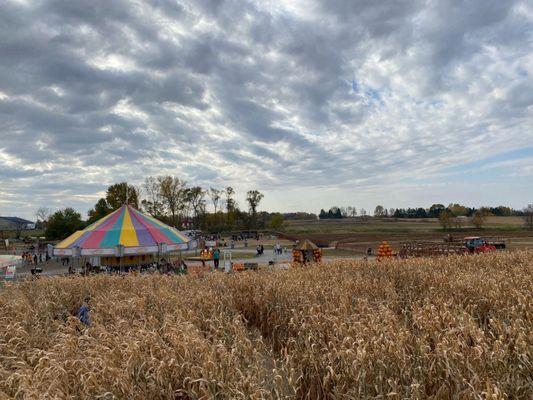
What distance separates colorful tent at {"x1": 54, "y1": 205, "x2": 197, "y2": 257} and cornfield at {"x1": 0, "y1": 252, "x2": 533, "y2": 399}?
10.0m

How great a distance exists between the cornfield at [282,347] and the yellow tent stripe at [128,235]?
1029cm

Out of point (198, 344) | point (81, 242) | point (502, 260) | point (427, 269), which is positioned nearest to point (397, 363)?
point (198, 344)

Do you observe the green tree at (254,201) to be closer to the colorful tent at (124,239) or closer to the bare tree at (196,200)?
the bare tree at (196,200)

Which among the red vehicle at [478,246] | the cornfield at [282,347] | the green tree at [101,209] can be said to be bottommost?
the red vehicle at [478,246]

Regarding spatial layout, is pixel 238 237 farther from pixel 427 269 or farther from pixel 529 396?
pixel 529 396

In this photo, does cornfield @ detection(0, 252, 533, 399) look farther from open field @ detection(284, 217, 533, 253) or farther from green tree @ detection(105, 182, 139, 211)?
green tree @ detection(105, 182, 139, 211)

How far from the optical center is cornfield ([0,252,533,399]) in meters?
4.18

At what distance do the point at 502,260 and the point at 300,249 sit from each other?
12.0m

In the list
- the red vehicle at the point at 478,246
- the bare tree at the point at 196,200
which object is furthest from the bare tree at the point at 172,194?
the red vehicle at the point at 478,246

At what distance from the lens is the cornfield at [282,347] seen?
4.18m

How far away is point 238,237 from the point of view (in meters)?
72.0

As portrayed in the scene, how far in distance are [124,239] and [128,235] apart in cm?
39

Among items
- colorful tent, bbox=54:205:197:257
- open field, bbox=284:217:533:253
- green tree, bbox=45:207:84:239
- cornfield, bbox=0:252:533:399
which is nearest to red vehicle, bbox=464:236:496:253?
open field, bbox=284:217:533:253

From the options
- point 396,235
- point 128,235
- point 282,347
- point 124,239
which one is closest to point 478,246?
point 128,235
